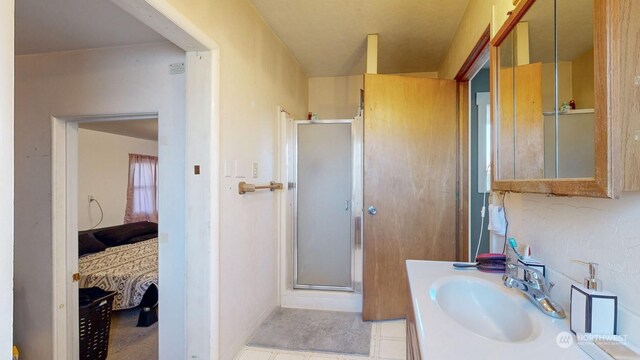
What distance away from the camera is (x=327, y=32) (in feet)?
7.86

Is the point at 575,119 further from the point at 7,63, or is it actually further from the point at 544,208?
the point at 7,63

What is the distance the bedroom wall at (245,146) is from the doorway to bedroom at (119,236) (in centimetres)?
92

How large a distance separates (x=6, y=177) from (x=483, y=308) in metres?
1.50

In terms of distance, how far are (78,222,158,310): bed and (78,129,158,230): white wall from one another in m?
0.57

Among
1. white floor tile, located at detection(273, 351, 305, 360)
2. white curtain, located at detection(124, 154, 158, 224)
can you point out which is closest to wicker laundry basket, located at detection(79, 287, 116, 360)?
white floor tile, located at detection(273, 351, 305, 360)

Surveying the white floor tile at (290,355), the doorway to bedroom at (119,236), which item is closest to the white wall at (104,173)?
the doorway to bedroom at (119,236)

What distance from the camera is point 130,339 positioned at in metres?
2.44

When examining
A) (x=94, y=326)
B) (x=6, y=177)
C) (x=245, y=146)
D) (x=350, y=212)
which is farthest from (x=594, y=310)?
(x=94, y=326)

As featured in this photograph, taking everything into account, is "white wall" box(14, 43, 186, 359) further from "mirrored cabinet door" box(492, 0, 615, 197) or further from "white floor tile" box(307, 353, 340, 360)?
"mirrored cabinet door" box(492, 0, 615, 197)

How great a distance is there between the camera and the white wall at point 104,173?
4154 millimetres

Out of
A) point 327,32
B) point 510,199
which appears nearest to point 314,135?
point 327,32

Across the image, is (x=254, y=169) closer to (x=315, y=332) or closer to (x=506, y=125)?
(x=315, y=332)

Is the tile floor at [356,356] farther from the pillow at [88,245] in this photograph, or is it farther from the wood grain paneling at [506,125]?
the pillow at [88,245]

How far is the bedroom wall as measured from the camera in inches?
66.2
